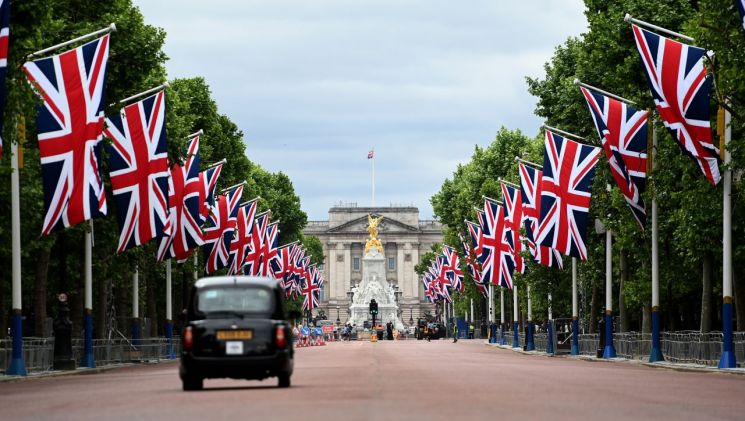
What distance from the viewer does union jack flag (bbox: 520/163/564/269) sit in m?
61.3

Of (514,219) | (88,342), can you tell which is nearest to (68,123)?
(88,342)

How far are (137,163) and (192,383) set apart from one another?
66.2 ft

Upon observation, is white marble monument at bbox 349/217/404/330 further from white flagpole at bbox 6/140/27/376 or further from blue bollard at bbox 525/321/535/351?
white flagpole at bbox 6/140/27/376

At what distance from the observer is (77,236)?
5866 cm

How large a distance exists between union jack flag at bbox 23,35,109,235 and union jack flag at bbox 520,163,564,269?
23.4m

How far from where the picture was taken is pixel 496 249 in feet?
255

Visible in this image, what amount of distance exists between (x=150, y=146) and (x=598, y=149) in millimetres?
15259

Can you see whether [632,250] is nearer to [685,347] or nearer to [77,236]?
[685,347]

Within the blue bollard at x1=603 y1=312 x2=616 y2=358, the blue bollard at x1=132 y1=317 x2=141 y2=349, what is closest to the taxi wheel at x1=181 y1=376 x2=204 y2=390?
the blue bollard at x1=603 y1=312 x2=616 y2=358

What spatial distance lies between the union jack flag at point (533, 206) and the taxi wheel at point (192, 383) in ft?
109

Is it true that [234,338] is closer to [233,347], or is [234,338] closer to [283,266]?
[233,347]

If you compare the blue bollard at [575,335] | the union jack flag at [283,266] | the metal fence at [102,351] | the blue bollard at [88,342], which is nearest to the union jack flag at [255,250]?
the metal fence at [102,351]

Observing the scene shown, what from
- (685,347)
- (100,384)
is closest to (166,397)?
(100,384)

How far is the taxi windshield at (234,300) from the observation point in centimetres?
2811
